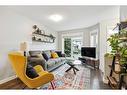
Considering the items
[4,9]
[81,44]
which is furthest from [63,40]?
[4,9]

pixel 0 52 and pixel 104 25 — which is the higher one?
pixel 104 25

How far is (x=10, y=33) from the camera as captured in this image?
4223 mm

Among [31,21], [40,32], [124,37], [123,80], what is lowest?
[123,80]

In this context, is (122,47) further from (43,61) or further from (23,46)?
(23,46)

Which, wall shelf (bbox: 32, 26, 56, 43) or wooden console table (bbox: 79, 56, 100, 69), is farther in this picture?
wooden console table (bbox: 79, 56, 100, 69)

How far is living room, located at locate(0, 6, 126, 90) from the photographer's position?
3.93m

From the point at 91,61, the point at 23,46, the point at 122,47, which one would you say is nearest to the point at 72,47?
the point at 91,61

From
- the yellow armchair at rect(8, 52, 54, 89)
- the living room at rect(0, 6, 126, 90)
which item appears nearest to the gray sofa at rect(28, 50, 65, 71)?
the living room at rect(0, 6, 126, 90)

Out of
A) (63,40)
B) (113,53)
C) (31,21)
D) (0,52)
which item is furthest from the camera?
(63,40)

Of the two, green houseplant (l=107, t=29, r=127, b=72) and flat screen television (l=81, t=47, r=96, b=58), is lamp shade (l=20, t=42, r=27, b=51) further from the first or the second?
flat screen television (l=81, t=47, r=96, b=58)

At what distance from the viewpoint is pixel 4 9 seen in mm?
3957
